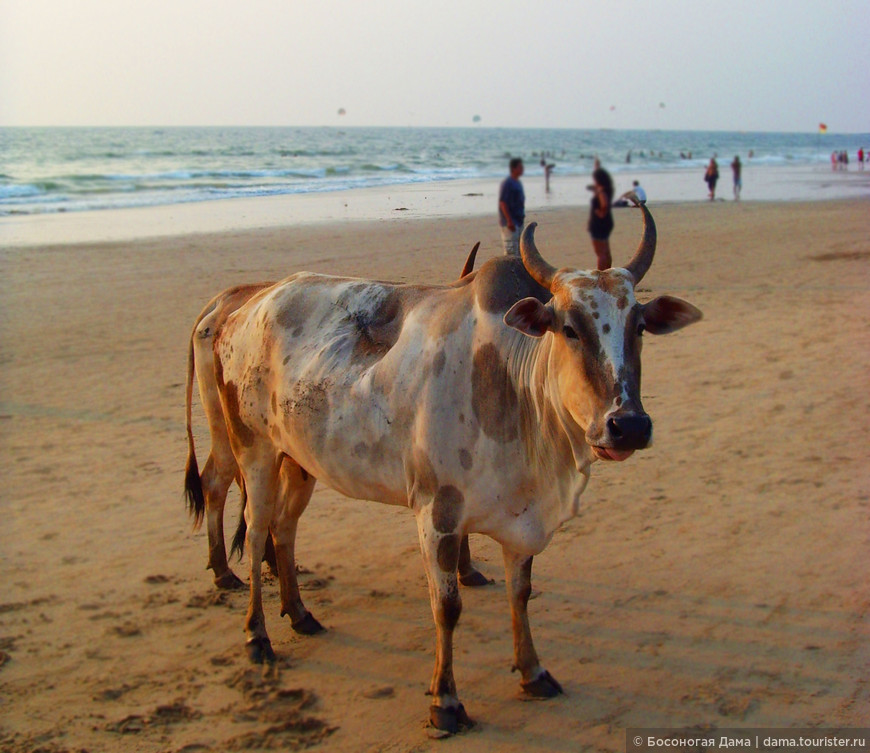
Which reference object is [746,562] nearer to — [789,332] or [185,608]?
[185,608]

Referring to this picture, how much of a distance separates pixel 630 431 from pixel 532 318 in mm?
655

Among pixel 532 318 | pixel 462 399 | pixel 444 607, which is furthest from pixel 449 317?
pixel 444 607

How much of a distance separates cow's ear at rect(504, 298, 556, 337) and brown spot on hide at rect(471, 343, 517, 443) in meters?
0.42

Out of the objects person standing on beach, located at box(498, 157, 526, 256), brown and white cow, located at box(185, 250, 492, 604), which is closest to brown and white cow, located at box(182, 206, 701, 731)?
brown and white cow, located at box(185, 250, 492, 604)

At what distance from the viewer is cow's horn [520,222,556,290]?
4.07 m

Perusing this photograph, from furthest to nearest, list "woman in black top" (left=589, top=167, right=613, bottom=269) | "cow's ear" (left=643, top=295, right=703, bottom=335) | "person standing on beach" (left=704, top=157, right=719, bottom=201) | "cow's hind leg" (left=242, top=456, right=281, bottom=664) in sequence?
"person standing on beach" (left=704, top=157, right=719, bottom=201) → "woman in black top" (left=589, top=167, right=613, bottom=269) → "cow's hind leg" (left=242, top=456, right=281, bottom=664) → "cow's ear" (left=643, top=295, right=703, bottom=335)

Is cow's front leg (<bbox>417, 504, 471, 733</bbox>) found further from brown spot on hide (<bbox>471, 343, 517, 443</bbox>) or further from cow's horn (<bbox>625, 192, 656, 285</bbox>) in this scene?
cow's horn (<bbox>625, 192, 656, 285</bbox>)

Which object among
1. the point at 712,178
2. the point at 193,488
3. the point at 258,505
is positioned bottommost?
the point at 193,488

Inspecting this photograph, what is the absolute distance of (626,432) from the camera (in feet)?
11.6

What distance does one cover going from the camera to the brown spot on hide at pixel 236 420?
5.17 metres

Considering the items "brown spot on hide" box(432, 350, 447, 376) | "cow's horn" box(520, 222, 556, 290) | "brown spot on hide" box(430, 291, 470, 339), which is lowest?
"brown spot on hide" box(432, 350, 447, 376)

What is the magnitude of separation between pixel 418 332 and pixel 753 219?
67.9 feet

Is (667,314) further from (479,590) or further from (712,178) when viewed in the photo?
(712,178)

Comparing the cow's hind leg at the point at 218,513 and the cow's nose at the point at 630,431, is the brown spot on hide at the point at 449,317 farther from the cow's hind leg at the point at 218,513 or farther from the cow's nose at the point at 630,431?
the cow's hind leg at the point at 218,513
